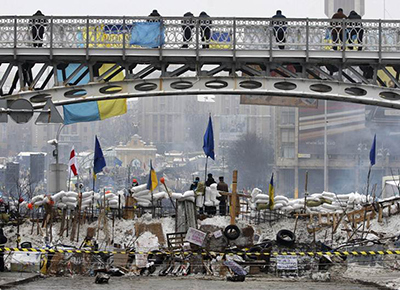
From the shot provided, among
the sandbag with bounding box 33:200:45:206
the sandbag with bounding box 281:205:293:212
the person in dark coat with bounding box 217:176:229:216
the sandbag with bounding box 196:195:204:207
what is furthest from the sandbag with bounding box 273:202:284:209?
the sandbag with bounding box 33:200:45:206

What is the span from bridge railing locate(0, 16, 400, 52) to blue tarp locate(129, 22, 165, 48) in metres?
0.07

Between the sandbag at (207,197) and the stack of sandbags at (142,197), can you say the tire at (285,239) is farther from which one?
the stack of sandbags at (142,197)

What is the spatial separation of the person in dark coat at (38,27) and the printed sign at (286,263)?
32.3ft

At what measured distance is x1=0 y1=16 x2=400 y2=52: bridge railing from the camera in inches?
1062

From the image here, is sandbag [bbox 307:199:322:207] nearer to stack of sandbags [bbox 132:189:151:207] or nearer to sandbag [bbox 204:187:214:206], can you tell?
sandbag [bbox 204:187:214:206]

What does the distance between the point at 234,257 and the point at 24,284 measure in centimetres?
617

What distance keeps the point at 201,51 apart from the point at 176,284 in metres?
9.99

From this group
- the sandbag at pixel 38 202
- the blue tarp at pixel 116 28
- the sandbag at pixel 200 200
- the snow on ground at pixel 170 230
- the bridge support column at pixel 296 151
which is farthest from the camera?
the bridge support column at pixel 296 151

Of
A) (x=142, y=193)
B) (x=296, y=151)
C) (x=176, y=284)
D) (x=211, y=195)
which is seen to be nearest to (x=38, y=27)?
(x=142, y=193)

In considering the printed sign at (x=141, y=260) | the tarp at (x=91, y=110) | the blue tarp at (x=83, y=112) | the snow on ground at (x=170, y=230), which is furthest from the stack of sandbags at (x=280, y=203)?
the printed sign at (x=141, y=260)

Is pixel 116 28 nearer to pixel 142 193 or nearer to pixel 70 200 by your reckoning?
pixel 70 200

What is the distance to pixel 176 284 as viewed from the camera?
1903cm

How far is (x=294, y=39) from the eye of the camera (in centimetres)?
2747

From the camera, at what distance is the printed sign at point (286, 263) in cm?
2223
